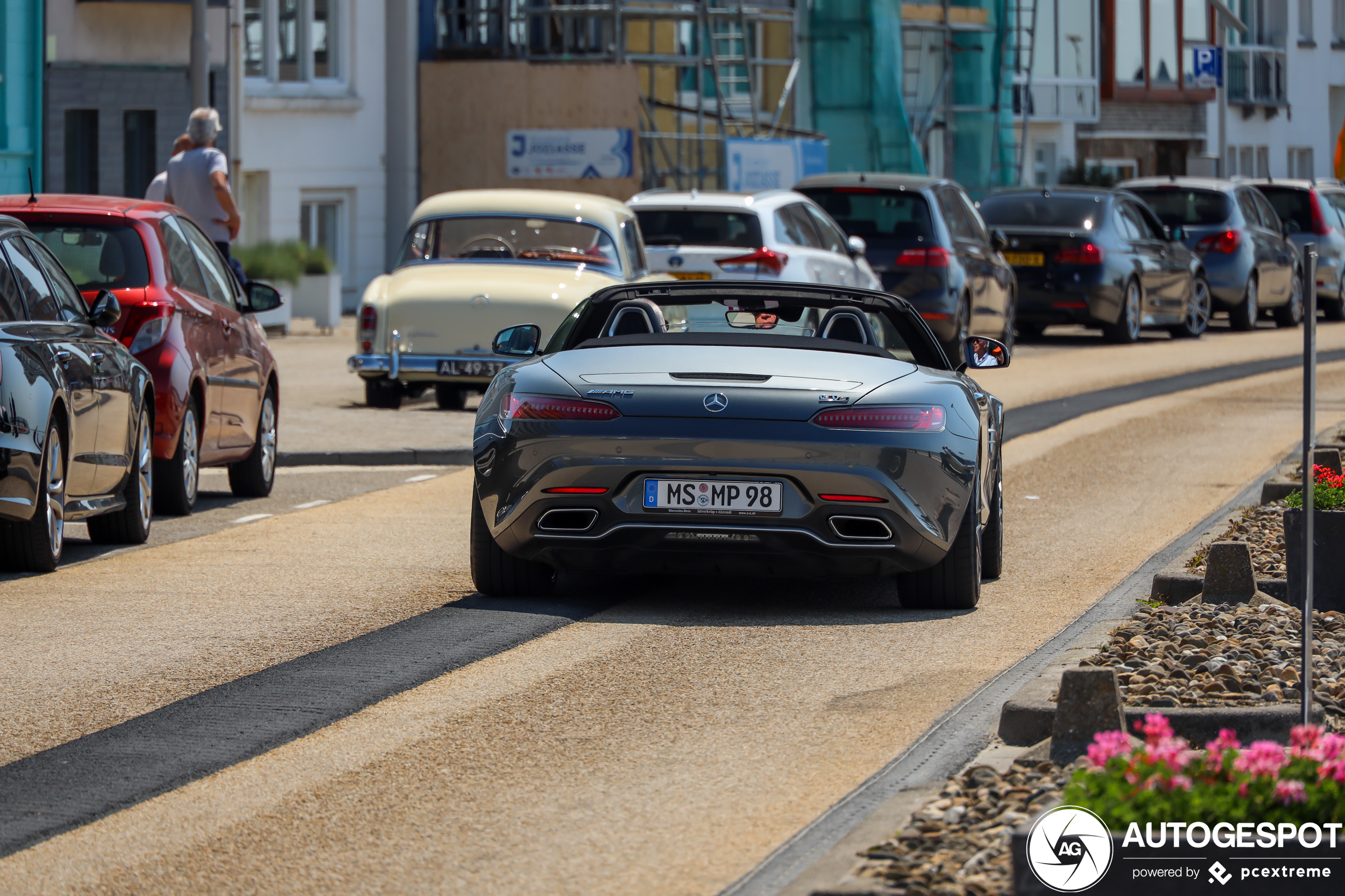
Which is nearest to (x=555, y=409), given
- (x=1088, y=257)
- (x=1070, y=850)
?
(x=1070, y=850)

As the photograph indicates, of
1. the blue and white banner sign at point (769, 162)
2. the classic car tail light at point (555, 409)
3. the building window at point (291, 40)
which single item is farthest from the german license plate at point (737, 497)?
the blue and white banner sign at point (769, 162)

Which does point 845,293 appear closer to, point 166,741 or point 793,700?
point 793,700

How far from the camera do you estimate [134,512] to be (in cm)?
1020

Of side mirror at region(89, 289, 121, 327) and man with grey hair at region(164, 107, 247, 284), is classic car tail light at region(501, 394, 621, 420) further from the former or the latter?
man with grey hair at region(164, 107, 247, 284)

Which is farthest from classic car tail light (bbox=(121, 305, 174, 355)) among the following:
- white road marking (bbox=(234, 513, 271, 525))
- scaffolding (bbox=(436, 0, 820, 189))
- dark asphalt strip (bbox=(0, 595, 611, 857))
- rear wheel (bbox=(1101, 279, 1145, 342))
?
scaffolding (bbox=(436, 0, 820, 189))

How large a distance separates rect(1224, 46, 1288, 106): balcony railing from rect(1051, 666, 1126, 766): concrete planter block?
5649cm

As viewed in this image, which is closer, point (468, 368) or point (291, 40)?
point (468, 368)

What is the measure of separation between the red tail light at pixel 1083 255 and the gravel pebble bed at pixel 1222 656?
686 inches

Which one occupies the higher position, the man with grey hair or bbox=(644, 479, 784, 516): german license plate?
the man with grey hair

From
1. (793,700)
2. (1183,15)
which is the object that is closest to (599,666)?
(793,700)

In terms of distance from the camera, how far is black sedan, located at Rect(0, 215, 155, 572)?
8.88m

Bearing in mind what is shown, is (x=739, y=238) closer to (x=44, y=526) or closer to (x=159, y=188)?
(x=159, y=188)

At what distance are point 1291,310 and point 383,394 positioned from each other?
56.3ft

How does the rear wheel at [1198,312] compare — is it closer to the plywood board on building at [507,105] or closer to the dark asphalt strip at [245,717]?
the plywood board on building at [507,105]
